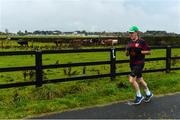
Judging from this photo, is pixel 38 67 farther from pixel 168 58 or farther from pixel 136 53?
pixel 168 58

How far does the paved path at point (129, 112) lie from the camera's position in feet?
26.1

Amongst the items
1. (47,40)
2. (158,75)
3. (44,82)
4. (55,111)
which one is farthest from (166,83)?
(47,40)

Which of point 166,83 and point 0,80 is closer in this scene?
point 166,83

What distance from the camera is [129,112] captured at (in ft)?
27.4

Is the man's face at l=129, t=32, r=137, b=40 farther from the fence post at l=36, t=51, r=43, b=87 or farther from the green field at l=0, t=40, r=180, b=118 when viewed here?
the fence post at l=36, t=51, r=43, b=87

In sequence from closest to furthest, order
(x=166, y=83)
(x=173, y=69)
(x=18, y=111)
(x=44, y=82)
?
(x=18, y=111)
(x=44, y=82)
(x=166, y=83)
(x=173, y=69)

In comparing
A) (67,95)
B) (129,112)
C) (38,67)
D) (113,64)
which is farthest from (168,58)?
(129,112)

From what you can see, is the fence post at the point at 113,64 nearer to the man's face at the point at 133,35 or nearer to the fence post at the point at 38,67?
the fence post at the point at 38,67

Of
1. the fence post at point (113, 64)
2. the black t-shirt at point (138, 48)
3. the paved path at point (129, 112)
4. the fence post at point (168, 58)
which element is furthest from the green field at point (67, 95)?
the fence post at point (168, 58)

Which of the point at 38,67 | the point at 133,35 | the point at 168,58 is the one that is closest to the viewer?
the point at 133,35

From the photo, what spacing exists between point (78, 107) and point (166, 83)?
4034 mm

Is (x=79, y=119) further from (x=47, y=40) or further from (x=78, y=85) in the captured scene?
(x=47, y=40)

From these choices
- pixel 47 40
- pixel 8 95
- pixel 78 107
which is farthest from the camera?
pixel 47 40

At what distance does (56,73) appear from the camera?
15125 mm
